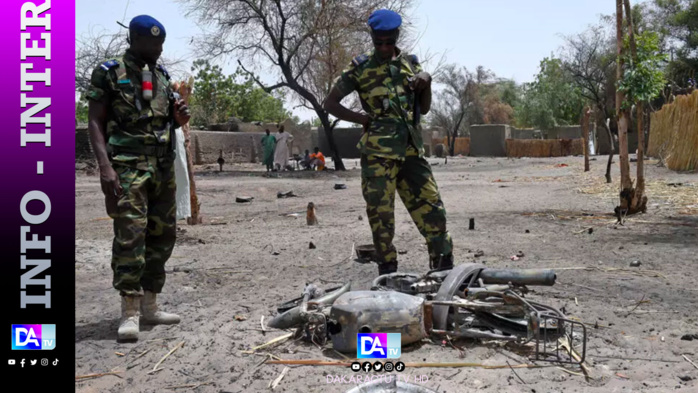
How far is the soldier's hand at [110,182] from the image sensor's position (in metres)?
3.13

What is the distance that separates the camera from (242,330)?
3.28 metres

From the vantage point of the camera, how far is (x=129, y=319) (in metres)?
3.23

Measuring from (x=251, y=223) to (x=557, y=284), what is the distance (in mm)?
4615

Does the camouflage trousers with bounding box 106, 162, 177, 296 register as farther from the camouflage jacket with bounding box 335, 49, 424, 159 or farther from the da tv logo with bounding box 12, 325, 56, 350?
the camouflage jacket with bounding box 335, 49, 424, 159

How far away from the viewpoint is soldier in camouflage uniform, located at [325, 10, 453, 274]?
3.87 meters

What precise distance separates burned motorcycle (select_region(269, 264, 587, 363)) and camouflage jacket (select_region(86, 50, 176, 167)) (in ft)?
3.69

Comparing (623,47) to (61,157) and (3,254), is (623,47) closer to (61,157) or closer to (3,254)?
(61,157)

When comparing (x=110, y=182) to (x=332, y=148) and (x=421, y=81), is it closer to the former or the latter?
(x=421, y=81)

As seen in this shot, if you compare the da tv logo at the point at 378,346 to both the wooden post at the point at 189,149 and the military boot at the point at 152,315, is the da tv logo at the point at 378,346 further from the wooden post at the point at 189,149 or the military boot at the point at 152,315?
the wooden post at the point at 189,149

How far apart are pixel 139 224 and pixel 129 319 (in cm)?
48

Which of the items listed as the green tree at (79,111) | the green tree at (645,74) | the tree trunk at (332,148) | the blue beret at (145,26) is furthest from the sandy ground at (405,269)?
the green tree at (79,111)

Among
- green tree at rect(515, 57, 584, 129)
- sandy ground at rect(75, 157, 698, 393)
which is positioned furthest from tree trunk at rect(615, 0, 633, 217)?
green tree at rect(515, 57, 584, 129)

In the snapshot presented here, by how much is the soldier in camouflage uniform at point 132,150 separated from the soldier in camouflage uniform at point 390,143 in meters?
1.15

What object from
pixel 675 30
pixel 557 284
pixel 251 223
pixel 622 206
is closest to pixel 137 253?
pixel 557 284
